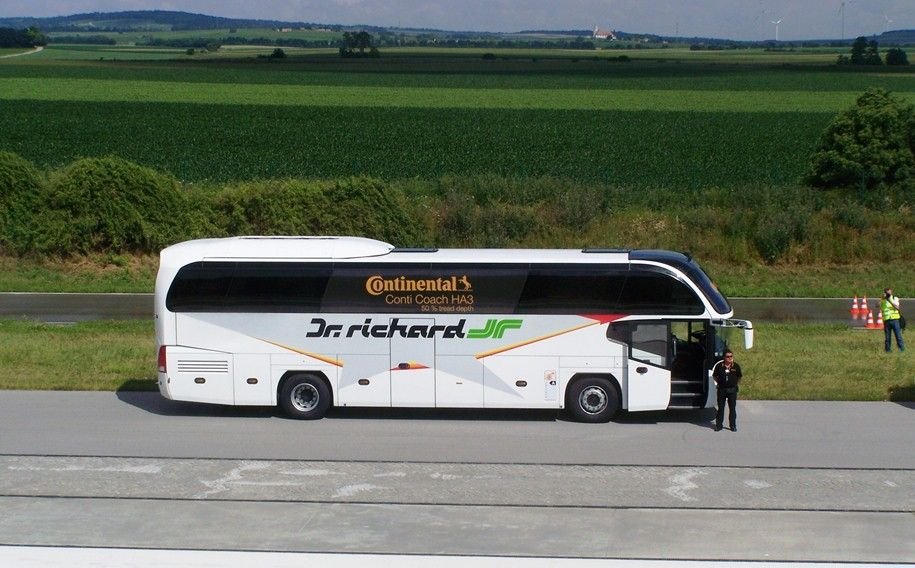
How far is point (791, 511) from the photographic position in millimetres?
14078

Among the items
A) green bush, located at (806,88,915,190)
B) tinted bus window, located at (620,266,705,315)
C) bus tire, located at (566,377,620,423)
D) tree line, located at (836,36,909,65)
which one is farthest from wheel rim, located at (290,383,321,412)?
tree line, located at (836,36,909,65)

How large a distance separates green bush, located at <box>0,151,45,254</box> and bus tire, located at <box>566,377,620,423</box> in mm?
23890

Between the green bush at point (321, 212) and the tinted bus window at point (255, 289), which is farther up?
the green bush at point (321, 212)

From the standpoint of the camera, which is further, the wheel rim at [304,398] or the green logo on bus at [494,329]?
the wheel rim at [304,398]

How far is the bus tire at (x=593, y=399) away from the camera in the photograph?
1855 cm

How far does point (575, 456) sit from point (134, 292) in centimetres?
2058

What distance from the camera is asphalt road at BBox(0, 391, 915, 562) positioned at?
43.0 ft

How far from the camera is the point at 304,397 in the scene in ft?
62.3

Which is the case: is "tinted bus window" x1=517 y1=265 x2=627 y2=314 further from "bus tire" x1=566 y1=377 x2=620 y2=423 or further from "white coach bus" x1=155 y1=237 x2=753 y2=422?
"bus tire" x1=566 y1=377 x2=620 y2=423

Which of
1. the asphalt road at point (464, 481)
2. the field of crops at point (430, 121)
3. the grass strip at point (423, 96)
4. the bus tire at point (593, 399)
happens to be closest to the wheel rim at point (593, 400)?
the bus tire at point (593, 399)

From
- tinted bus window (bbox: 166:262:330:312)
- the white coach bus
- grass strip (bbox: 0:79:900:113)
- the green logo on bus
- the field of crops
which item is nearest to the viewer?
the white coach bus

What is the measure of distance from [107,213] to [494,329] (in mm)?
21662

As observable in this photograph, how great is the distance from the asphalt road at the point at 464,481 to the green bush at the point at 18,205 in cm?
1809

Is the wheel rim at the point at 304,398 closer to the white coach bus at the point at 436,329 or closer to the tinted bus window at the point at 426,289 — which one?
the white coach bus at the point at 436,329
